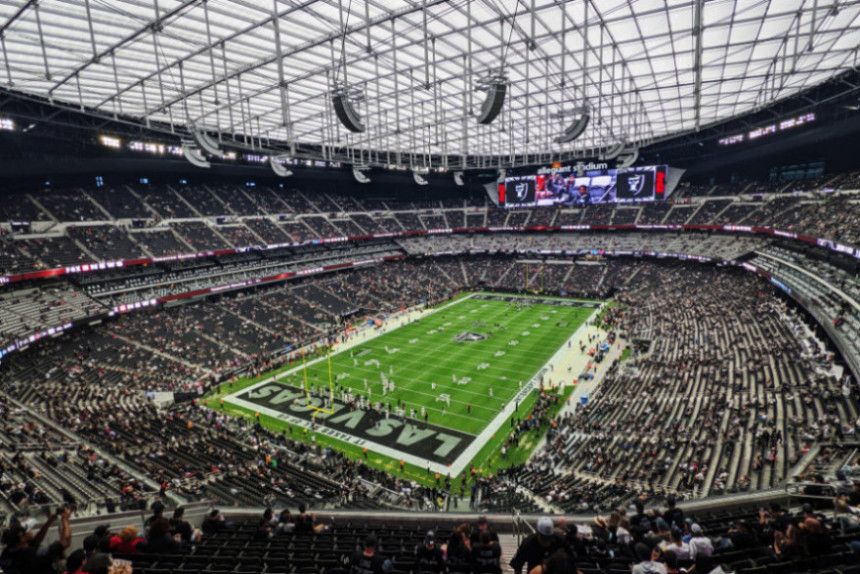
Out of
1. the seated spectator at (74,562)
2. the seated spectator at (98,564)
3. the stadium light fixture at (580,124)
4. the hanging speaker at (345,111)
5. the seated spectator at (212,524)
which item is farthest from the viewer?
the stadium light fixture at (580,124)

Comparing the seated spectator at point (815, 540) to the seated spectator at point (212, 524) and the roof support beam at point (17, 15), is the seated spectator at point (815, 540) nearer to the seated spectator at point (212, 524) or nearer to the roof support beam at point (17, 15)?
the seated spectator at point (212, 524)

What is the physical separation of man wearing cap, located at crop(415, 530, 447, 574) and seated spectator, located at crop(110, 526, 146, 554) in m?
4.27

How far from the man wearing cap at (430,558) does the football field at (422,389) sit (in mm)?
16984

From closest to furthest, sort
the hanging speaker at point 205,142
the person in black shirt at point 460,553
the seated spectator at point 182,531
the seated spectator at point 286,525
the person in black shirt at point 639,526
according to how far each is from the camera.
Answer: the person in black shirt at point 460,553, the person in black shirt at point 639,526, the seated spectator at point 182,531, the seated spectator at point 286,525, the hanging speaker at point 205,142

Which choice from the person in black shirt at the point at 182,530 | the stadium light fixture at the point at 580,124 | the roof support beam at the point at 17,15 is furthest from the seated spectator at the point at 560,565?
the roof support beam at the point at 17,15

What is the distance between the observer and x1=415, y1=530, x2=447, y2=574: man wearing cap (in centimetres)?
632

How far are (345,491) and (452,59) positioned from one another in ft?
80.4

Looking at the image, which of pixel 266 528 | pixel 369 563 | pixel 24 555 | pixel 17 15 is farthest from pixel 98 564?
pixel 17 15

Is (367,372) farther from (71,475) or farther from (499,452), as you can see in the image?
(71,475)

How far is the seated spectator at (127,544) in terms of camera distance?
6.98m

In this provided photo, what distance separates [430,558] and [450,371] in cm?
2919

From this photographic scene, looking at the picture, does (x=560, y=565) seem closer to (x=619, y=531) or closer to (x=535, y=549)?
(x=535, y=549)

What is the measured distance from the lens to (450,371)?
35562 mm

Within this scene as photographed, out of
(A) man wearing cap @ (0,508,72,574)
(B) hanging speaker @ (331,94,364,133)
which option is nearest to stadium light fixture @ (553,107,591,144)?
(B) hanging speaker @ (331,94,364,133)
